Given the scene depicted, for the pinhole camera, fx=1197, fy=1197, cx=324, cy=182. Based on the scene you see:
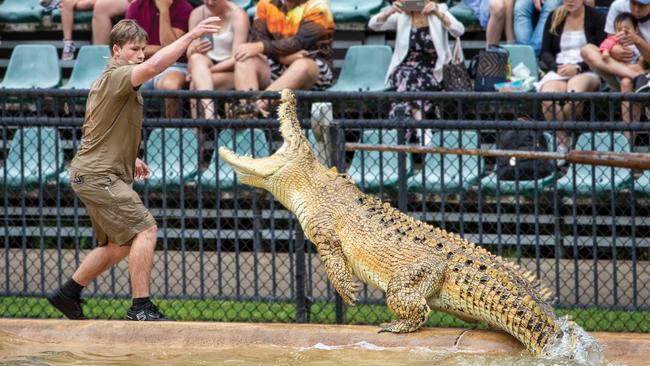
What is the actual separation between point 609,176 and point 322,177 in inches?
86.1

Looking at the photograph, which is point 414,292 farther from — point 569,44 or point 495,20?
point 495,20

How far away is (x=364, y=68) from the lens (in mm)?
10422

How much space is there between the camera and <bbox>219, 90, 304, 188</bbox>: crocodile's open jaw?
6824 millimetres

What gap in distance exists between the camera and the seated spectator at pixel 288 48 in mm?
9680

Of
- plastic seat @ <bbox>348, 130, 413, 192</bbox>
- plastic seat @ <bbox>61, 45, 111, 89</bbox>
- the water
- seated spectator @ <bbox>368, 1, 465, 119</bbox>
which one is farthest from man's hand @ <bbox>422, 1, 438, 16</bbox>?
the water

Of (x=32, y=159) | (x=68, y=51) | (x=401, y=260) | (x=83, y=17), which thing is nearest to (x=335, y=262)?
(x=401, y=260)

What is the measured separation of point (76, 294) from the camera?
6914 millimetres

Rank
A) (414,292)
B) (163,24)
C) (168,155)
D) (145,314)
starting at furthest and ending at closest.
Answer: (163,24) → (168,155) → (145,314) → (414,292)

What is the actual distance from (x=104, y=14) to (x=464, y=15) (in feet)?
10.9

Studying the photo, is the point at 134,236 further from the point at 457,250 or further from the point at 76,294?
the point at 457,250

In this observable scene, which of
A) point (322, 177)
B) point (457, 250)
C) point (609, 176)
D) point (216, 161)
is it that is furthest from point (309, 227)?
point (609, 176)

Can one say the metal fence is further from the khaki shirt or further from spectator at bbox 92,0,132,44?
spectator at bbox 92,0,132,44

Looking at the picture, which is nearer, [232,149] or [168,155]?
[232,149]

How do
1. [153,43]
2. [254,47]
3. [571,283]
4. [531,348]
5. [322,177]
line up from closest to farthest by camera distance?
[531,348]
[322,177]
[571,283]
[254,47]
[153,43]
